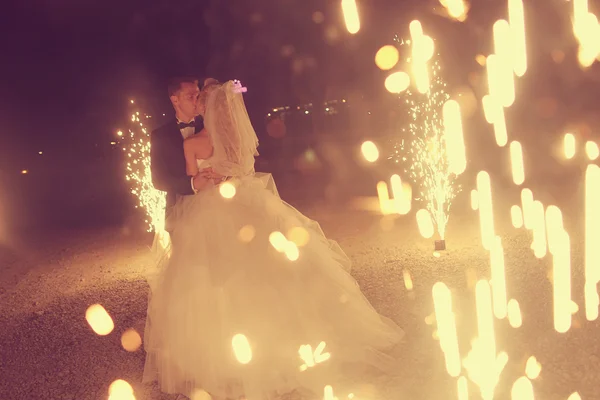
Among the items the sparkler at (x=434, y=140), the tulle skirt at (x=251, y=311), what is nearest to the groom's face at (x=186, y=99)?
the tulle skirt at (x=251, y=311)

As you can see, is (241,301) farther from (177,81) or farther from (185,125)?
(177,81)

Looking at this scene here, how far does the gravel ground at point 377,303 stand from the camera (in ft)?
14.8

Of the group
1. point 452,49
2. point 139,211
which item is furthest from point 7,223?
point 452,49

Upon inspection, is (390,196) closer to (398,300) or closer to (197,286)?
(398,300)

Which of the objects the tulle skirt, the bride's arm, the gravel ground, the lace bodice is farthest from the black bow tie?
the gravel ground

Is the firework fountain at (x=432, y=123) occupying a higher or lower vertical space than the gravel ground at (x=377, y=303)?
higher

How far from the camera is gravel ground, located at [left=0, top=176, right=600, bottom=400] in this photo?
4496mm

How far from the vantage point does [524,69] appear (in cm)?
2259

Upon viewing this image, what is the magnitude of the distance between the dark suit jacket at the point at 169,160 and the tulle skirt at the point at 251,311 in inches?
6.0

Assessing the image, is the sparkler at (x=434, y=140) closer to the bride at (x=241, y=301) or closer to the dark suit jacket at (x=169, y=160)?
the bride at (x=241, y=301)

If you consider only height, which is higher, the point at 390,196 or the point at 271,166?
the point at 390,196

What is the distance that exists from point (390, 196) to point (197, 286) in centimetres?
1000

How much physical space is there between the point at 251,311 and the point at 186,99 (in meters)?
1.71

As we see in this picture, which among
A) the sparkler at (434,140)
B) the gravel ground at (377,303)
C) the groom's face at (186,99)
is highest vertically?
the groom's face at (186,99)
